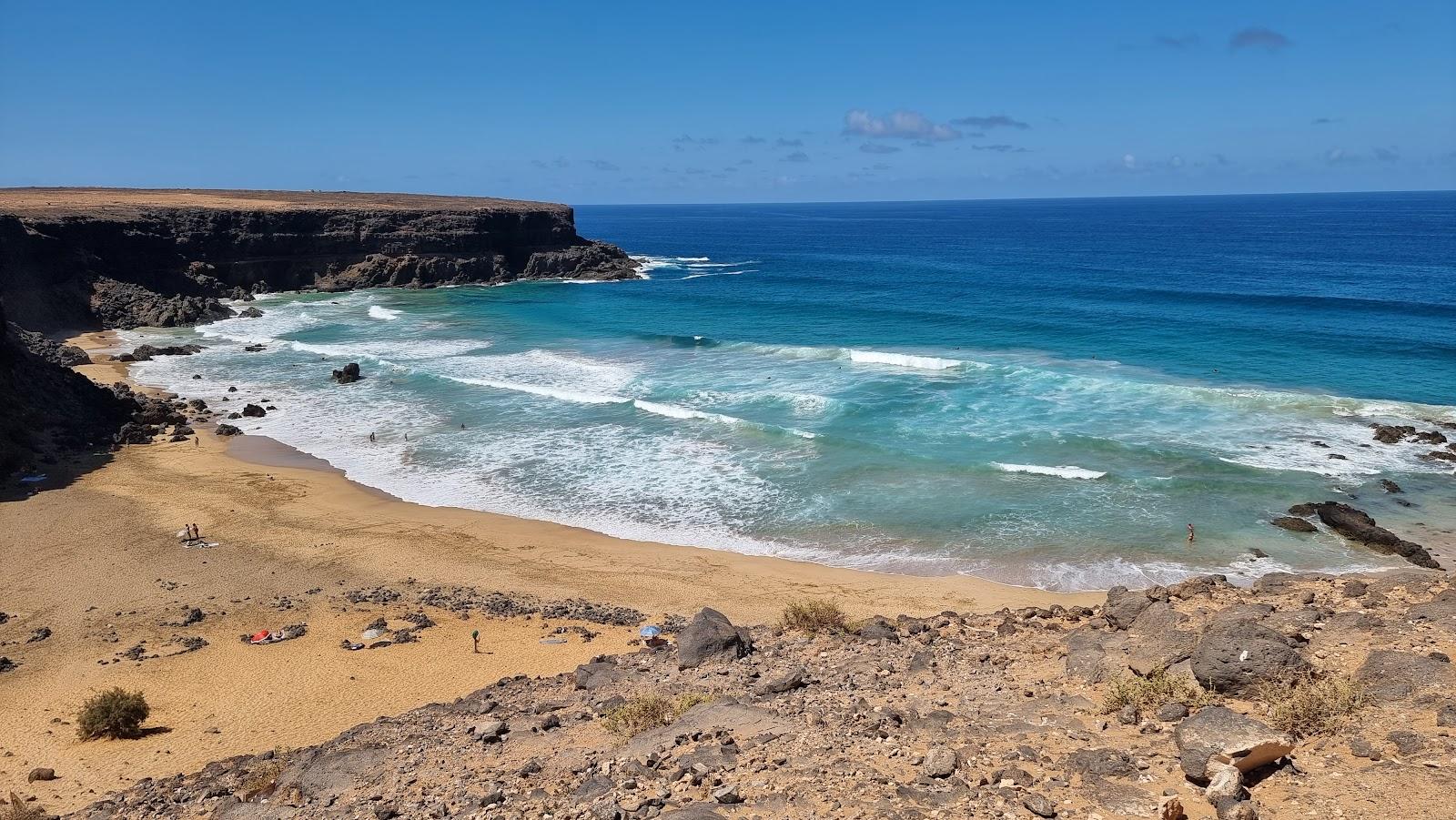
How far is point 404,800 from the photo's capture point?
10.1m

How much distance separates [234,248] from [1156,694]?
249 ft

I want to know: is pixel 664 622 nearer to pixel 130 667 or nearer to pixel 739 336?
pixel 130 667

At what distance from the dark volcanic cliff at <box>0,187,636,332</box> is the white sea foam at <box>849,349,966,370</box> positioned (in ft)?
135

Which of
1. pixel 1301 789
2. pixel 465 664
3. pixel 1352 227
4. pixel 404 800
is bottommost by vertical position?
pixel 465 664

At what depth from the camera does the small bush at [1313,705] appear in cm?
920

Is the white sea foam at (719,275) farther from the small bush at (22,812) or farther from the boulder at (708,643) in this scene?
the small bush at (22,812)

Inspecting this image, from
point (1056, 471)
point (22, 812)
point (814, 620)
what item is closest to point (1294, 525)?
point (1056, 471)

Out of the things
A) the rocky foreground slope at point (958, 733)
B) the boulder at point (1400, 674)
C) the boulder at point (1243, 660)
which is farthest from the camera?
the boulder at point (1243, 660)

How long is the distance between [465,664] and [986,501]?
15.2 m

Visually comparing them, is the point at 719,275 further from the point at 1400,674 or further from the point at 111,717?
the point at 1400,674

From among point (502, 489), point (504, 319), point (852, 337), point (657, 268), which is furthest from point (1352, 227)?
point (502, 489)

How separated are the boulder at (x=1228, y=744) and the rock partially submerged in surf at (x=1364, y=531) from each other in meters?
15.5

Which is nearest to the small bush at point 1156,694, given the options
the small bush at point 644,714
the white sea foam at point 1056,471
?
the small bush at point 644,714

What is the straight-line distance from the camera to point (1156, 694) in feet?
34.1
